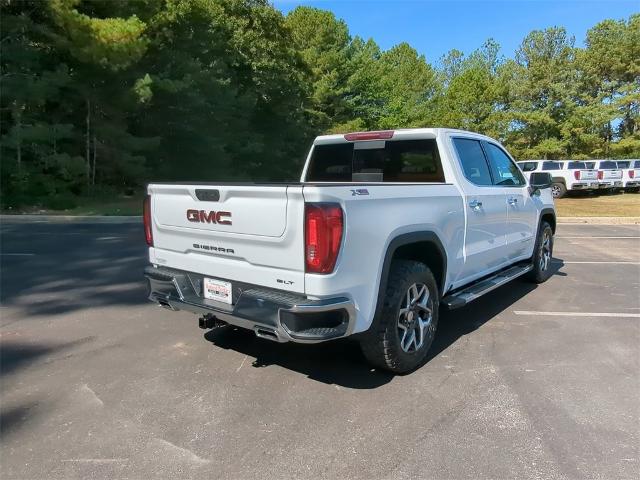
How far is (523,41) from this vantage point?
42719mm

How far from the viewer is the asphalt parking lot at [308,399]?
288 cm

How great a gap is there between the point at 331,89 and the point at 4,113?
2415 centimetres

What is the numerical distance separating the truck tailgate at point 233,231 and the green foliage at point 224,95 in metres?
16.0

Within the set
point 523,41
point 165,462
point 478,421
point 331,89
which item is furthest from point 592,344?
point 523,41

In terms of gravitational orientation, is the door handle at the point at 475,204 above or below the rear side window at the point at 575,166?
below

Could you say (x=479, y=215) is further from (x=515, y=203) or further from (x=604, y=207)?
(x=604, y=207)

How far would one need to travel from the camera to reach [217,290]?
3826 mm

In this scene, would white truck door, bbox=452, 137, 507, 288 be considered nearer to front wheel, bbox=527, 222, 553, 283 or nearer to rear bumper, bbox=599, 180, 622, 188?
front wheel, bbox=527, 222, 553, 283

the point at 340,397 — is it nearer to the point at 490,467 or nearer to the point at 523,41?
the point at 490,467

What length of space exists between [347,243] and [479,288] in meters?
2.30

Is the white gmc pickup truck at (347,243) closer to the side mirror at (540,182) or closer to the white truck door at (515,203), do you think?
the white truck door at (515,203)

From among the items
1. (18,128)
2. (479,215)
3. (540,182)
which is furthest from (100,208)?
(479,215)

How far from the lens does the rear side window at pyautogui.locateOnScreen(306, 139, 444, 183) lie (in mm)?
4934

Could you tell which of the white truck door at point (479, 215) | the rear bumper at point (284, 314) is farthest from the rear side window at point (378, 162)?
the rear bumper at point (284, 314)
